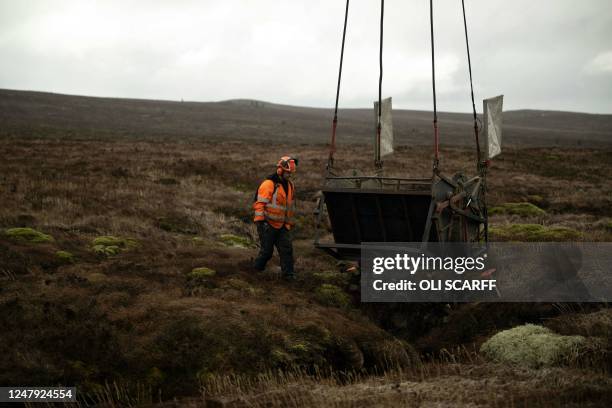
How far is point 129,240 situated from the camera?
13477 mm

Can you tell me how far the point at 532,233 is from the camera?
1537 cm

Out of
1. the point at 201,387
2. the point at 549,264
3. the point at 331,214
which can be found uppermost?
the point at 331,214

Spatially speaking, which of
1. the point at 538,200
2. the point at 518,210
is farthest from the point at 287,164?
the point at 538,200

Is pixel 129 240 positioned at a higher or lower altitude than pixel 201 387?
higher

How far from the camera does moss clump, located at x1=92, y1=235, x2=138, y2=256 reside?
12391mm

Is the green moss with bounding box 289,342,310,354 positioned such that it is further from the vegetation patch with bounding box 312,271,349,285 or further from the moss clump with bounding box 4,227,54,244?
the moss clump with bounding box 4,227,54,244

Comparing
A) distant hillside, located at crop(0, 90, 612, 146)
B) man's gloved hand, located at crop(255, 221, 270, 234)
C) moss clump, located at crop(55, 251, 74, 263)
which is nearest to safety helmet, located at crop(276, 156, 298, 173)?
man's gloved hand, located at crop(255, 221, 270, 234)

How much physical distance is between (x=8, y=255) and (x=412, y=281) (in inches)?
305

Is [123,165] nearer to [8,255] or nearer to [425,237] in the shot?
[8,255]

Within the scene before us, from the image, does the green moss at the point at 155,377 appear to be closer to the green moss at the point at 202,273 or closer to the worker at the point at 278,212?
the green moss at the point at 202,273

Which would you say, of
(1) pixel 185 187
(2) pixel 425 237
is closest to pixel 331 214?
(2) pixel 425 237

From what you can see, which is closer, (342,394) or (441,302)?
(342,394)

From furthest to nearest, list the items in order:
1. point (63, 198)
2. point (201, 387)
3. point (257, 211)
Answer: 1. point (63, 198)
2. point (257, 211)
3. point (201, 387)

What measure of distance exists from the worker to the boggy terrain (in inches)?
20.2
